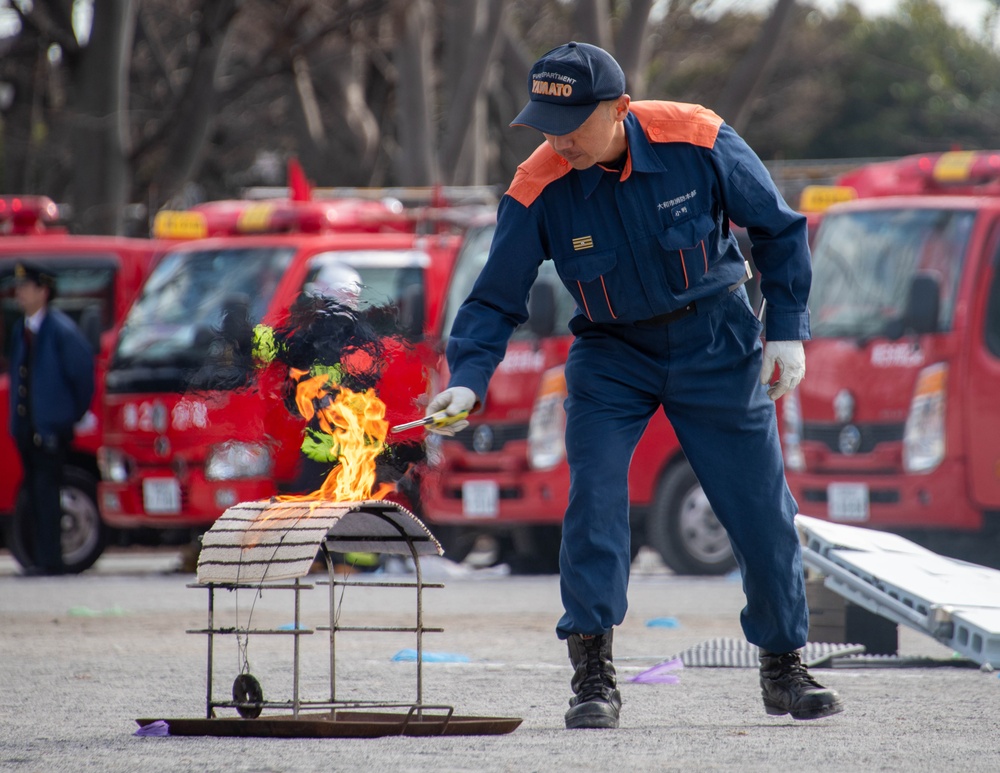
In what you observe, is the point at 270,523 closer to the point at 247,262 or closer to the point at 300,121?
the point at 247,262

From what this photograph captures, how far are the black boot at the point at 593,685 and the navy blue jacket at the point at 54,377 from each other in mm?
8395

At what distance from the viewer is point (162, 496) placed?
527 inches

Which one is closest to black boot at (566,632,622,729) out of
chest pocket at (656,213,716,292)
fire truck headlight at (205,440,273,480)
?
chest pocket at (656,213,716,292)

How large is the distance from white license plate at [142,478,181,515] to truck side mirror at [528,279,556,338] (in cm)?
283

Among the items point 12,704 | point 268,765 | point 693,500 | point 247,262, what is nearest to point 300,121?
point 247,262

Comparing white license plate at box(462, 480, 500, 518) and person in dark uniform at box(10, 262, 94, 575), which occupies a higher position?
person in dark uniform at box(10, 262, 94, 575)

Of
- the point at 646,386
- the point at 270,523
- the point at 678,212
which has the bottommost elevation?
Result: the point at 270,523

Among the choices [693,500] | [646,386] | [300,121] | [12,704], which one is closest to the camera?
[646,386]

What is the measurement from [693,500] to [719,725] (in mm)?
7051

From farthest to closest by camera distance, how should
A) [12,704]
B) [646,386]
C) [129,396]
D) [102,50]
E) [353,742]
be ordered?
[102,50], [129,396], [12,704], [646,386], [353,742]

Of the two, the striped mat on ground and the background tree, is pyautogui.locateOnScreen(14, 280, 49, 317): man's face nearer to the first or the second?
the background tree

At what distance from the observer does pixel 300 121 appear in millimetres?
24500

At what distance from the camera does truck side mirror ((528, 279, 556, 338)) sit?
40.4 feet

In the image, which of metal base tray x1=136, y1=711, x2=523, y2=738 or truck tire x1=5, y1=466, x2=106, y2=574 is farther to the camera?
truck tire x1=5, y1=466, x2=106, y2=574
